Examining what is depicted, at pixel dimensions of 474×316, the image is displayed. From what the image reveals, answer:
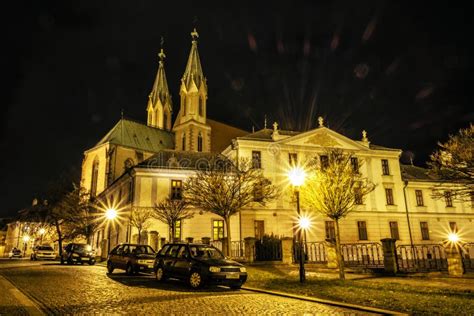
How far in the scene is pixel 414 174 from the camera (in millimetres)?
44969

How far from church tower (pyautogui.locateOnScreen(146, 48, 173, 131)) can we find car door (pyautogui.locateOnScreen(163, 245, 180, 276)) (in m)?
57.5

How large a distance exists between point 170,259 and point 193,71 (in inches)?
1922

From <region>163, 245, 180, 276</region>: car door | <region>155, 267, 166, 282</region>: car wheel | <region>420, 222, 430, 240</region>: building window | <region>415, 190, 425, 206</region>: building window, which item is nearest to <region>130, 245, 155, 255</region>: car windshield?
<region>155, 267, 166, 282</region>: car wheel

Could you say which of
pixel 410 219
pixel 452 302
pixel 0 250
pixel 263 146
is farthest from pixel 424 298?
pixel 0 250

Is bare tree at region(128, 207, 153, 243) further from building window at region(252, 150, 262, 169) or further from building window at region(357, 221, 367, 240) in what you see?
building window at region(357, 221, 367, 240)

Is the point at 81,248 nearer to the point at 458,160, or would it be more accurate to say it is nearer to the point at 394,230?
the point at 458,160

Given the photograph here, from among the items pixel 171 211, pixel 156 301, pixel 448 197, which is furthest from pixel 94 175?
pixel 448 197

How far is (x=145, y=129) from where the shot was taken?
6188 cm

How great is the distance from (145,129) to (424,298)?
56.7m

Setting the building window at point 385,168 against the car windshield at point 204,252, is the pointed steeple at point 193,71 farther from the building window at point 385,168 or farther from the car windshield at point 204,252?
the car windshield at point 204,252

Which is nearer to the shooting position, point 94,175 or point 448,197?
point 448,197

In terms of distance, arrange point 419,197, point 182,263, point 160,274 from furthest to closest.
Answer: point 419,197, point 160,274, point 182,263

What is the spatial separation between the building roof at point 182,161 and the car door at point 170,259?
1810 centimetres

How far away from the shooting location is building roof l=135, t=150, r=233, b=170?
33375mm
